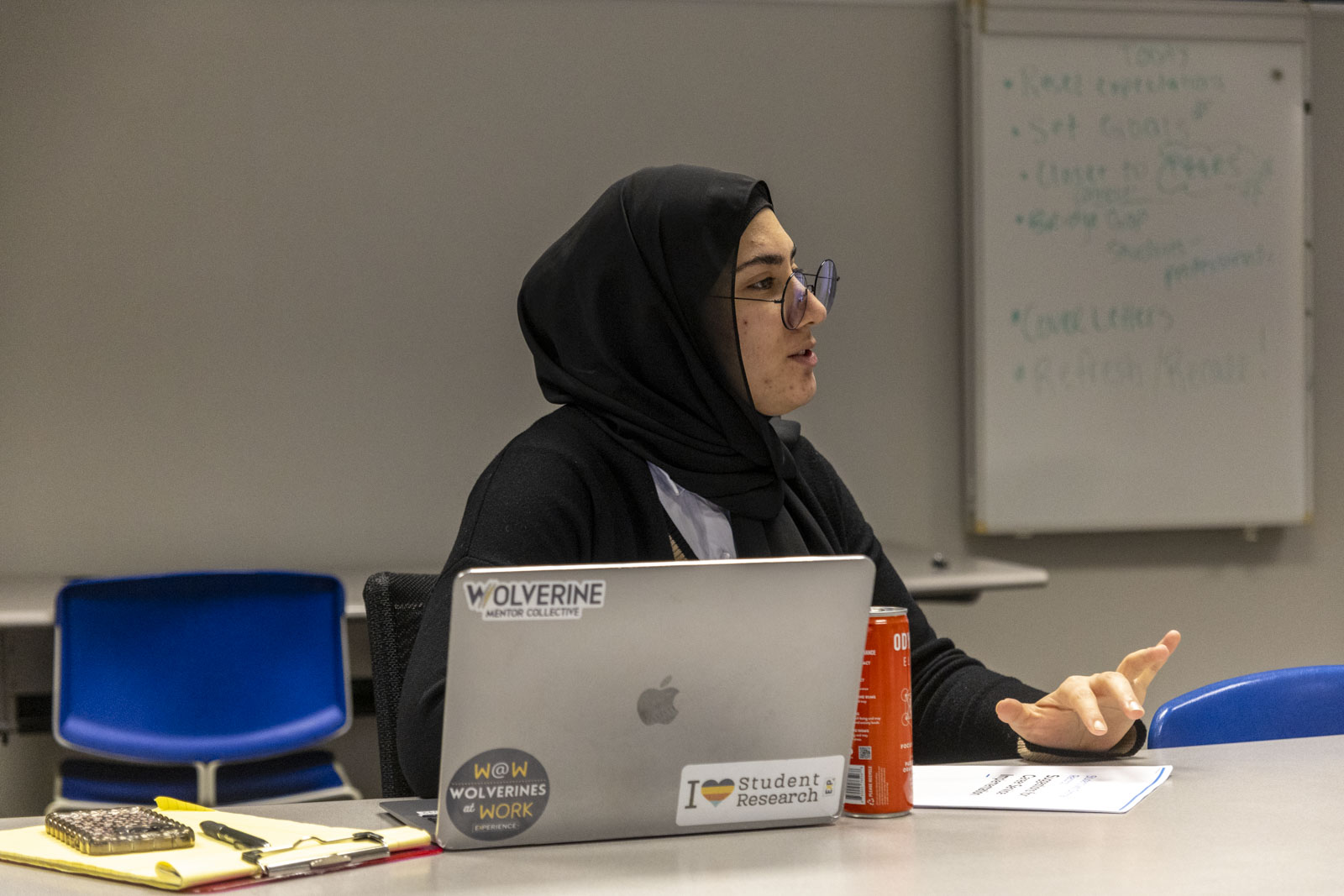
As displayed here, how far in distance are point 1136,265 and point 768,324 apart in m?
2.33

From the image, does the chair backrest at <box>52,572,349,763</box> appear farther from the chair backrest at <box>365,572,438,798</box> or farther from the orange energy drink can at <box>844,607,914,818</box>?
the orange energy drink can at <box>844,607,914,818</box>

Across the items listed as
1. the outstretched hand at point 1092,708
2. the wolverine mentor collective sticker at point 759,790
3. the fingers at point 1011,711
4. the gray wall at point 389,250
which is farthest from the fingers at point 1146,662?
the gray wall at point 389,250

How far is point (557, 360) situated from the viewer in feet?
5.22

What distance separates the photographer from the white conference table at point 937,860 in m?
0.86

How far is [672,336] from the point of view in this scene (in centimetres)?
152

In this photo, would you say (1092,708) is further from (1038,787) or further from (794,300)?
(794,300)

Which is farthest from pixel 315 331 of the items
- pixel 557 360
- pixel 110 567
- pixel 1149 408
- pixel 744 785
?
pixel 744 785

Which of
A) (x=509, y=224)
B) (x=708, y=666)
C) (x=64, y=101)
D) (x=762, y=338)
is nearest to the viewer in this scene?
(x=708, y=666)

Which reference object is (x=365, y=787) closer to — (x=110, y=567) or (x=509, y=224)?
(x=110, y=567)

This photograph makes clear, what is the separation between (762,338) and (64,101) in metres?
2.39

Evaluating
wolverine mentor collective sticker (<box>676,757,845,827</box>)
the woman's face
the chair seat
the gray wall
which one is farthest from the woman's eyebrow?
the gray wall

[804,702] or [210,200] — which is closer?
[804,702]

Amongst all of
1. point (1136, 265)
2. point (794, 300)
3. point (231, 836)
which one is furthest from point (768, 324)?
point (1136, 265)

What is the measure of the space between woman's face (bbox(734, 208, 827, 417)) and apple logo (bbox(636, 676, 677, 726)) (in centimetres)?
62
